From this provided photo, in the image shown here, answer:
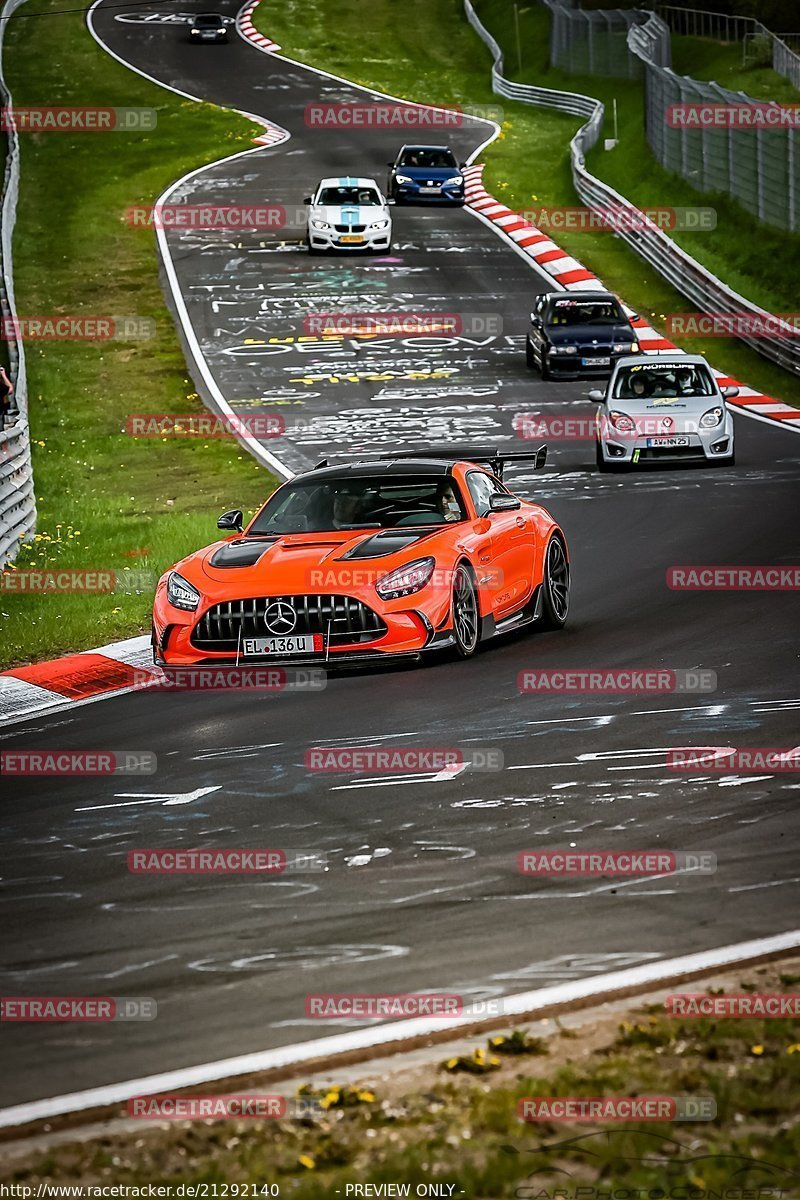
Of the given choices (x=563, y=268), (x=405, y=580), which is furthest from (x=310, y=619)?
(x=563, y=268)

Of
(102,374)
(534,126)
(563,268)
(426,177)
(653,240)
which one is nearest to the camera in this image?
(102,374)

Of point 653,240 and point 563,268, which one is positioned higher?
point 653,240

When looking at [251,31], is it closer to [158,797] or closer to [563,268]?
[563,268]

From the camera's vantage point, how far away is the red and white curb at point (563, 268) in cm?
2948

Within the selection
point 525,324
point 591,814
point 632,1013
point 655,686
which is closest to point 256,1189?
point 632,1013

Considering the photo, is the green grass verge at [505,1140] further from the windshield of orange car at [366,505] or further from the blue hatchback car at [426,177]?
the blue hatchback car at [426,177]

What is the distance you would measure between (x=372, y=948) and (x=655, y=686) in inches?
211

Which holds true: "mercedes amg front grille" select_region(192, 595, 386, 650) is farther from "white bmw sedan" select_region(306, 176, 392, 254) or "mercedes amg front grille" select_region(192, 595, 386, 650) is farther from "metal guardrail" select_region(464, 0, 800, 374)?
"white bmw sedan" select_region(306, 176, 392, 254)

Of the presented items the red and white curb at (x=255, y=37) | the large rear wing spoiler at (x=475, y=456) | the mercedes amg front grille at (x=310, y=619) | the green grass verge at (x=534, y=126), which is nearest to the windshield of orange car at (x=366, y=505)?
the large rear wing spoiler at (x=475, y=456)

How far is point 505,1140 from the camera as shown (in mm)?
5000

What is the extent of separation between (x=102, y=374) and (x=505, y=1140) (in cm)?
2912

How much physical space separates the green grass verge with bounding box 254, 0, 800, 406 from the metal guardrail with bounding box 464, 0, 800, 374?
0.90 ft

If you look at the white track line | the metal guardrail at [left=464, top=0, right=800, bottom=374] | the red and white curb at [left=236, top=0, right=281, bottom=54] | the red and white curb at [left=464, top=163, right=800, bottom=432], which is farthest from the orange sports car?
the red and white curb at [left=236, top=0, right=281, bottom=54]

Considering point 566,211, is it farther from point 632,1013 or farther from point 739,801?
point 632,1013
